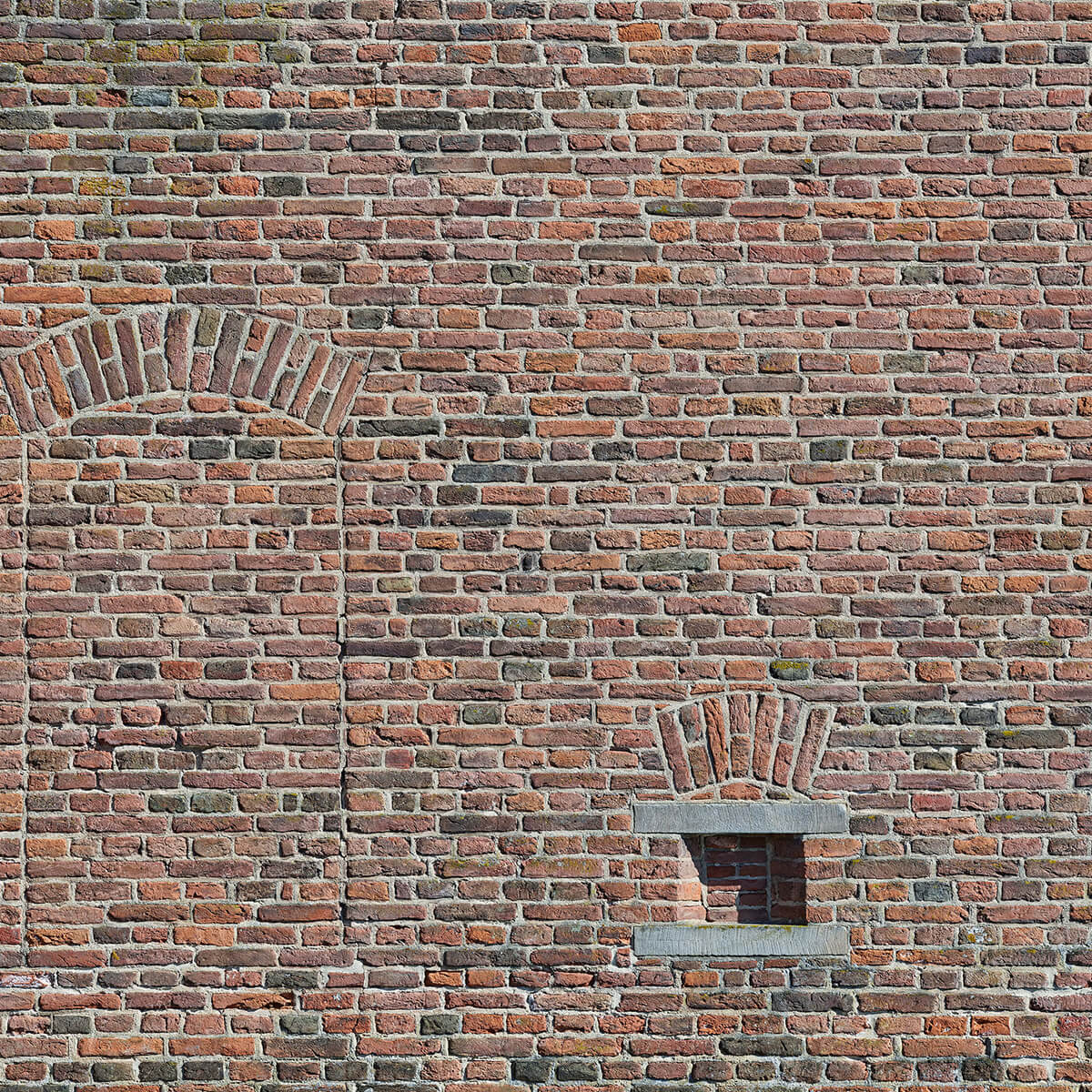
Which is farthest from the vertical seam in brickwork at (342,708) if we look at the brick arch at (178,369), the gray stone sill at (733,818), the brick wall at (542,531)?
the gray stone sill at (733,818)

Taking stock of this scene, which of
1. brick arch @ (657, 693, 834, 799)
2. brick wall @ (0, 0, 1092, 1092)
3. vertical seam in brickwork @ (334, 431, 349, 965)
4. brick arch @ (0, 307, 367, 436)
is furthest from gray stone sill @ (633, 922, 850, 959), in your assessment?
brick arch @ (0, 307, 367, 436)

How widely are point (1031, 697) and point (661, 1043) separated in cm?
178

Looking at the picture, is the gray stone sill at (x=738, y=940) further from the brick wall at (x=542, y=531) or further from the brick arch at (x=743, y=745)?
the brick arch at (x=743, y=745)

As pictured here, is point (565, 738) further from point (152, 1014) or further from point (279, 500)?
point (152, 1014)

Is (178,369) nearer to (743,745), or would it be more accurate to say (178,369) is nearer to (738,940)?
(743,745)

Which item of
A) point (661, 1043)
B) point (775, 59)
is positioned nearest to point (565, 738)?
point (661, 1043)

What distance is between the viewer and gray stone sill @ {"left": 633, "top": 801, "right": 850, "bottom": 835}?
383 centimetres

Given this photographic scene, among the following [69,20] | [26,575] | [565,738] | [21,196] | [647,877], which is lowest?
[647,877]

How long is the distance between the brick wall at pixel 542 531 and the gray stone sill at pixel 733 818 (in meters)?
0.06

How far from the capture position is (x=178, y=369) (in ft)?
12.8

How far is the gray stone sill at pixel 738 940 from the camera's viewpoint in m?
3.80

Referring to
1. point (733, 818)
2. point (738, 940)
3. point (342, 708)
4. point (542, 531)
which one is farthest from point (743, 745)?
point (342, 708)

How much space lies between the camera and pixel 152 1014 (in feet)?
12.4

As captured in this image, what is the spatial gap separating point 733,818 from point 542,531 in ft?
3.97
